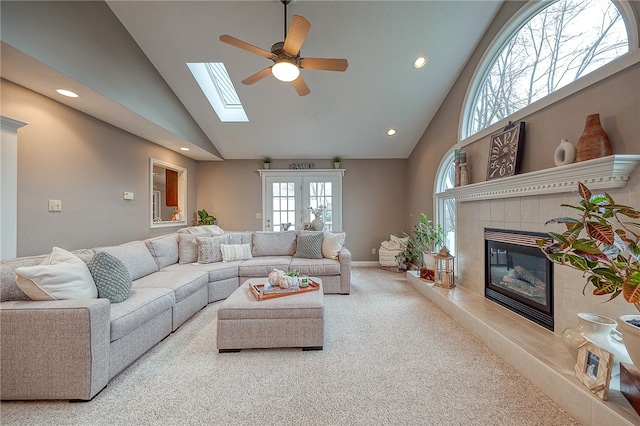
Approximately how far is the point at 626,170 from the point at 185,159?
6107 millimetres

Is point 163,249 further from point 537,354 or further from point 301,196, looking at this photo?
point 537,354

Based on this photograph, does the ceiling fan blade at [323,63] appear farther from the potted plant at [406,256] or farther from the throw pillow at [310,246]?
the potted plant at [406,256]

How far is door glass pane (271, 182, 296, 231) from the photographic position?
5824mm

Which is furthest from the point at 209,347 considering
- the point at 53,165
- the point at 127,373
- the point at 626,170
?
the point at 626,170

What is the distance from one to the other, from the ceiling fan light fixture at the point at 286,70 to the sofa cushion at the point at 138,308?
235 centimetres

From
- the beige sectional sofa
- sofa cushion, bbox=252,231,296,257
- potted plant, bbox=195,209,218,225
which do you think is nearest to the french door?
potted plant, bbox=195,209,218,225

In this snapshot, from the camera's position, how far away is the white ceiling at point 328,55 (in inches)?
113

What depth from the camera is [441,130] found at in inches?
165

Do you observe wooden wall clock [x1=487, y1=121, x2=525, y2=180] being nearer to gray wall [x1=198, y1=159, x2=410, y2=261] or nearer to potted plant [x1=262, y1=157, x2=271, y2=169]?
gray wall [x1=198, y1=159, x2=410, y2=261]

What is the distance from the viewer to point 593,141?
1760mm

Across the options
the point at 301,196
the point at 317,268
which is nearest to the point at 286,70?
the point at 317,268

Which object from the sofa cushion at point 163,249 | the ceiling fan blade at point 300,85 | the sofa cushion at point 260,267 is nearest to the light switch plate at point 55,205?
the sofa cushion at point 163,249

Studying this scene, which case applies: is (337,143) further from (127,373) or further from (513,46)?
(127,373)

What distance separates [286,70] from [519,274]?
118 inches
